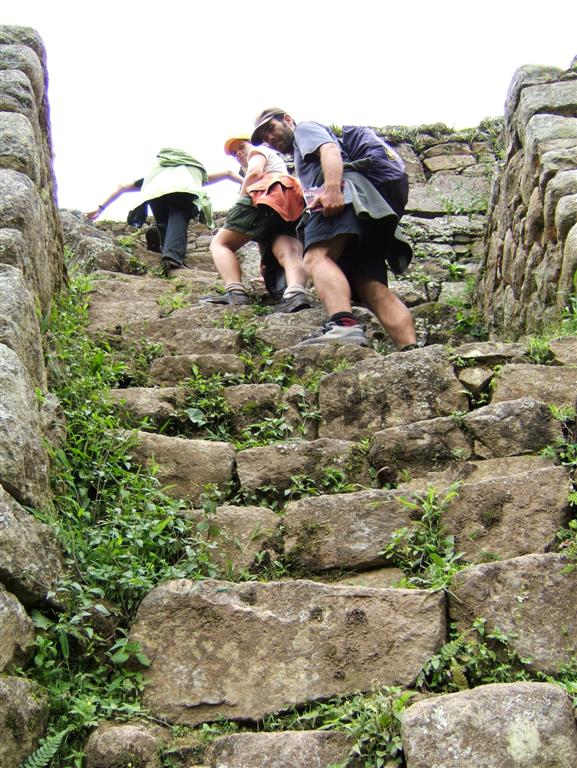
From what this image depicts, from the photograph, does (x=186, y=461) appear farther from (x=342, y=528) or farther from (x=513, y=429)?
(x=513, y=429)

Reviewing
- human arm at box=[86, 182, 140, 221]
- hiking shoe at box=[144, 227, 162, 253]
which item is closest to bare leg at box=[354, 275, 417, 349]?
hiking shoe at box=[144, 227, 162, 253]

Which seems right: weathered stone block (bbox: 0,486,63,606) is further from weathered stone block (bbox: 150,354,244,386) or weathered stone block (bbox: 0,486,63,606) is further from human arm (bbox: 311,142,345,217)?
human arm (bbox: 311,142,345,217)

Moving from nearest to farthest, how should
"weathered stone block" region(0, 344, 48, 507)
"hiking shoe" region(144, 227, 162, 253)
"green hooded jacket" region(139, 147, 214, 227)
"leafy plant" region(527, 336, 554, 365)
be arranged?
1. "weathered stone block" region(0, 344, 48, 507)
2. "leafy plant" region(527, 336, 554, 365)
3. "green hooded jacket" region(139, 147, 214, 227)
4. "hiking shoe" region(144, 227, 162, 253)

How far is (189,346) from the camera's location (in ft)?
16.7

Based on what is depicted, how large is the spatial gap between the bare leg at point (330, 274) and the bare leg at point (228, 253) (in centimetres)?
110

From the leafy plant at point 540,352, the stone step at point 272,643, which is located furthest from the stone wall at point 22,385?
the leafy plant at point 540,352

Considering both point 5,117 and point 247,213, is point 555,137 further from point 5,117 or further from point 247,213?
point 5,117

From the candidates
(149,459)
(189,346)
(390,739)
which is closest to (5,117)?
(189,346)

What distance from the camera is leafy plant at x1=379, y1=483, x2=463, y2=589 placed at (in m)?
2.93

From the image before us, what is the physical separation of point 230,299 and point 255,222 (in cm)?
61

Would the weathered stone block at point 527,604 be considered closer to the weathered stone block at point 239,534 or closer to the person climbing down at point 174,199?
the weathered stone block at point 239,534

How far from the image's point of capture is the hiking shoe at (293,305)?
580 cm

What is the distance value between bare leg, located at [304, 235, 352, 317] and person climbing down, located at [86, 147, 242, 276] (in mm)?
2281

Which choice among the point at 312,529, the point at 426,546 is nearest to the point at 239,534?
the point at 312,529
